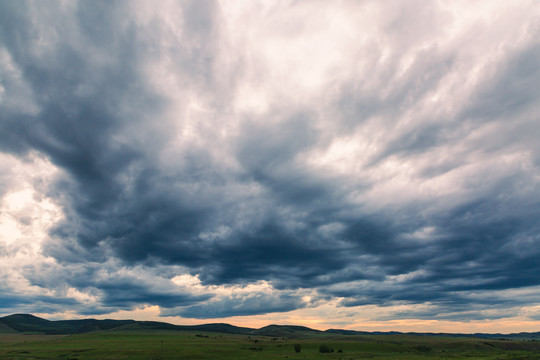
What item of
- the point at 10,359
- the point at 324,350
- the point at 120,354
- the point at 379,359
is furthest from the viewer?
the point at 324,350

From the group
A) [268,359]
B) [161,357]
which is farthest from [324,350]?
[161,357]

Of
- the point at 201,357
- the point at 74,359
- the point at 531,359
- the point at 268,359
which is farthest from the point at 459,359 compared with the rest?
the point at 74,359

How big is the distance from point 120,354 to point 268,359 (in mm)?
67298

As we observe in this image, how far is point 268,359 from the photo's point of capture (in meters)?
129

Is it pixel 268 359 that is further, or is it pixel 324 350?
pixel 324 350

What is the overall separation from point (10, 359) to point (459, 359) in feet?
584

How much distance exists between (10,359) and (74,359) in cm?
2211

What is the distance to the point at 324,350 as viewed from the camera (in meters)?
174

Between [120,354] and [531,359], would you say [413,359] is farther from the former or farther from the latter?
[120,354]

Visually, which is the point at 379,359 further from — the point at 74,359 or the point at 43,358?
the point at 43,358

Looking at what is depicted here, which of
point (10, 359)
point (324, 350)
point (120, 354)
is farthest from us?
point (324, 350)

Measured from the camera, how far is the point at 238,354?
14975 cm

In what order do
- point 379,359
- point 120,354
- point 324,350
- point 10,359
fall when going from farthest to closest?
point 324,350 < point 120,354 < point 379,359 < point 10,359

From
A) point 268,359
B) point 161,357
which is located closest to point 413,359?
point 268,359
